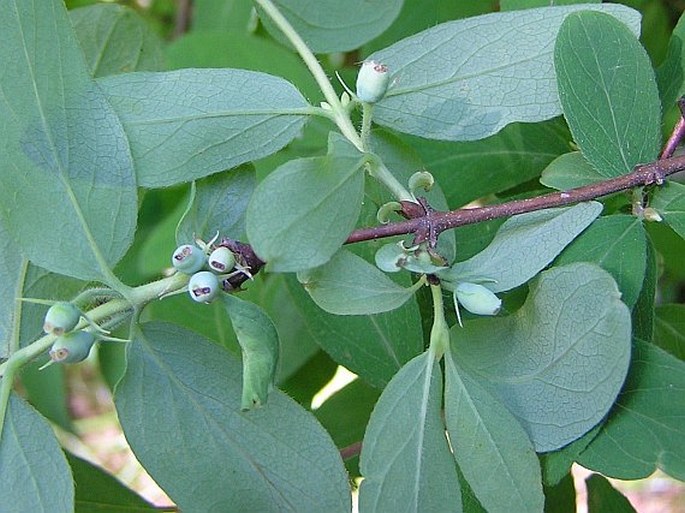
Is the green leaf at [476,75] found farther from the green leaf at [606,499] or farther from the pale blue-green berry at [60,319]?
the green leaf at [606,499]

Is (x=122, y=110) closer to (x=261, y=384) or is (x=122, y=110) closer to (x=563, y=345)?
(x=261, y=384)

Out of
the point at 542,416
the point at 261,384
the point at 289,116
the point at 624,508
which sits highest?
the point at 289,116

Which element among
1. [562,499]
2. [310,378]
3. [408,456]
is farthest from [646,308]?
[310,378]

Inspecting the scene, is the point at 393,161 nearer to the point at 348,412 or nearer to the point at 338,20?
the point at 338,20

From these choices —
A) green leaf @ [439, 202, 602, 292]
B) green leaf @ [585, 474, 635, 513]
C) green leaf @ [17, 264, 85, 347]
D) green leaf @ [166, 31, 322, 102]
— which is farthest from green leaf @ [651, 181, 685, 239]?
green leaf @ [166, 31, 322, 102]

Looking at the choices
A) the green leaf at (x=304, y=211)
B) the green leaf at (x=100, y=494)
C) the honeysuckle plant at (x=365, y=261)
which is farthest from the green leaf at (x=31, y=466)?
the green leaf at (x=100, y=494)

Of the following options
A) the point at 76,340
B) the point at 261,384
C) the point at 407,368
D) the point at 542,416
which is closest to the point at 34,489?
the point at 76,340
